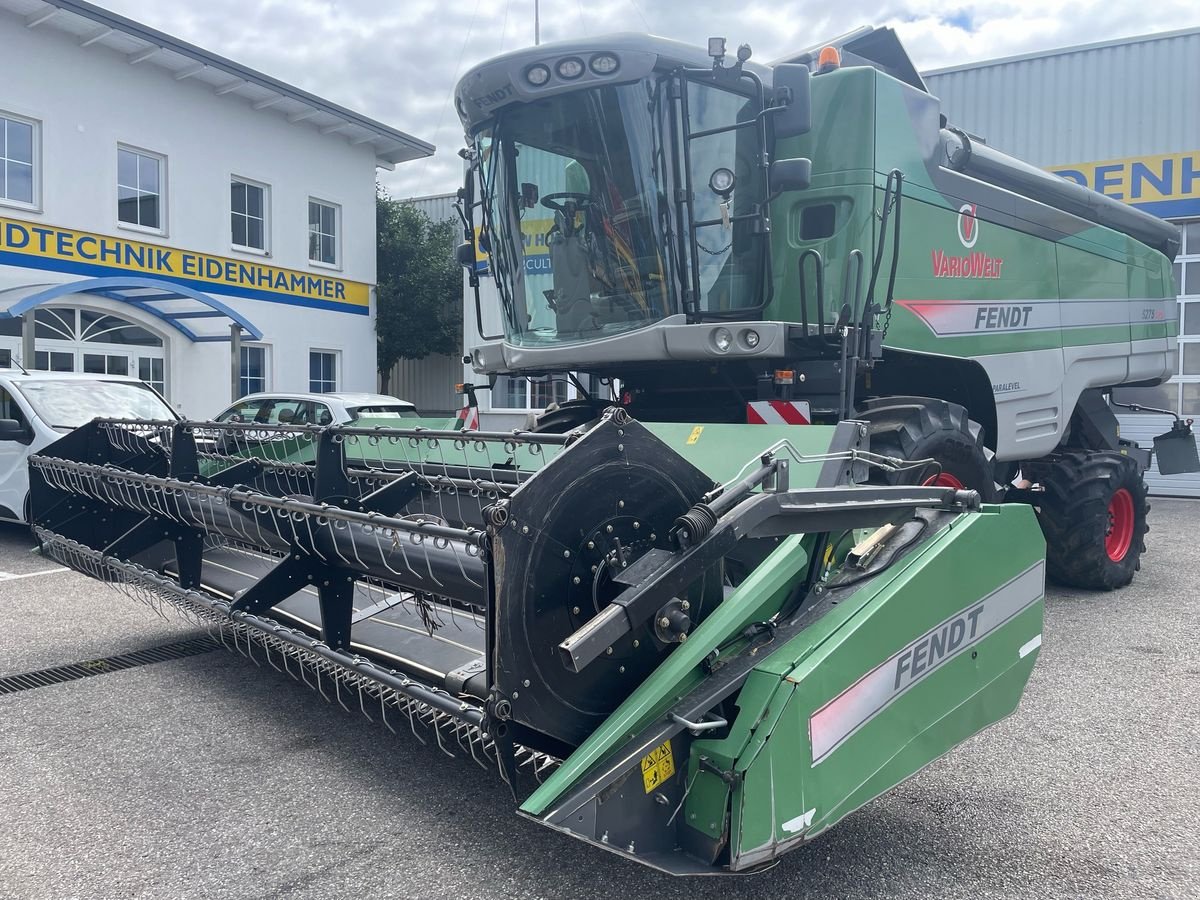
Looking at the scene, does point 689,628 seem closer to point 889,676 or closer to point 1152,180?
point 889,676

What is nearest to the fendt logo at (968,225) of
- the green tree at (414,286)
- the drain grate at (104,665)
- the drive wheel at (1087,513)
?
the drive wheel at (1087,513)

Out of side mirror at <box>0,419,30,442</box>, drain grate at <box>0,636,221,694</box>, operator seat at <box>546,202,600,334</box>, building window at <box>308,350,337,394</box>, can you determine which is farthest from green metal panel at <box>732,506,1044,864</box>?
building window at <box>308,350,337,394</box>

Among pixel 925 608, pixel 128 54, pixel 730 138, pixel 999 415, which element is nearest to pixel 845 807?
pixel 925 608

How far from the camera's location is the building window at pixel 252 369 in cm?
1513

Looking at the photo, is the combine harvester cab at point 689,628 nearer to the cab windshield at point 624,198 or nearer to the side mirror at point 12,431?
the cab windshield at point 624,198

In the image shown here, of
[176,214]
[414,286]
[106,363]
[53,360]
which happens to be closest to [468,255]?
[53,360]

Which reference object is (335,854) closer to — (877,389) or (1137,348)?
(877,389)

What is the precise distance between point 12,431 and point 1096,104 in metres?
13.1

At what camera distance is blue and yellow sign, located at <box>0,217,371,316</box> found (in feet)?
39.3

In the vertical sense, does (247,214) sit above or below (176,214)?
above

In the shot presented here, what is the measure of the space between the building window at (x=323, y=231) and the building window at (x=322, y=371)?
1.58m

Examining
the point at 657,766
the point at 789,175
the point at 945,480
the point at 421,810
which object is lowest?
the point at 421,810

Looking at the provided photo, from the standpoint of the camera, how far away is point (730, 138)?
431 centimetres

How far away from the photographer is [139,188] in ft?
44.1
